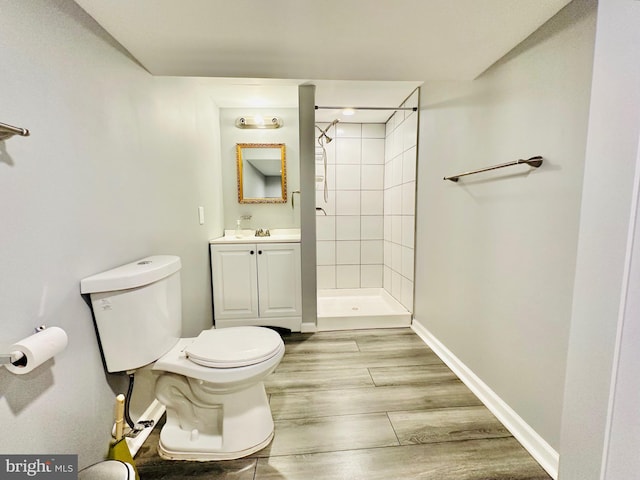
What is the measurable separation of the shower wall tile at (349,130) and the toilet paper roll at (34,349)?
295 cm

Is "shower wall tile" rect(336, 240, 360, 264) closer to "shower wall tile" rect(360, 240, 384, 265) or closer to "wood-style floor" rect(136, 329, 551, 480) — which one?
"shower wall tile" rect(360, 240, 384, 265)

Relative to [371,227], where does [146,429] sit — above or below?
below

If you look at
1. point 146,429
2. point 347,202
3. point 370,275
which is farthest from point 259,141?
point 146,429

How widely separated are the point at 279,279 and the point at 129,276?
4.44ft

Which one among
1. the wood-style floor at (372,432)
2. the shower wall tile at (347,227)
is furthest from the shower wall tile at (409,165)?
the wood-style floor at (372,432)

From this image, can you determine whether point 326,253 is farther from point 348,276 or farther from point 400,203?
point 400,203

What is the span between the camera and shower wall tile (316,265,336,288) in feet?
10.6

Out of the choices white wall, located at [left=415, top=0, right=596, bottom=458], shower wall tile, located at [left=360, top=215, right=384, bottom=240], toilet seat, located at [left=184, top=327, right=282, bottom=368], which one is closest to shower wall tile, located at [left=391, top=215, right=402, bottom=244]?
shower wall tile, located at [left=360, top=215, right=384, bottom=240]

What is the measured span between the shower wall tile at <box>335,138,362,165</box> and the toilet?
7.67ft

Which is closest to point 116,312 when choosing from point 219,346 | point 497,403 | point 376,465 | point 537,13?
point 219,346

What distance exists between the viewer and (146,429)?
4.20 ft

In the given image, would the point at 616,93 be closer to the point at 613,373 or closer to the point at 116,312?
the point at 613,373

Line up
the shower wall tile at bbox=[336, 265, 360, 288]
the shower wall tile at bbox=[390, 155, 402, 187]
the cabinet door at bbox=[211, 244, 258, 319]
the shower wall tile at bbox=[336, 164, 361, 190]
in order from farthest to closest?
1. the shower wall tile at bbox=[336, 265, 360, 288]
2. the shower wall tile at bbox=[336, 164, 361, 190]
3. the shower wall tile at bbox=[390, 155, 402, 187]
4. the cabinet door at bbox=[211, 244, 258, 319]

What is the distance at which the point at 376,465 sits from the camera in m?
1.12
